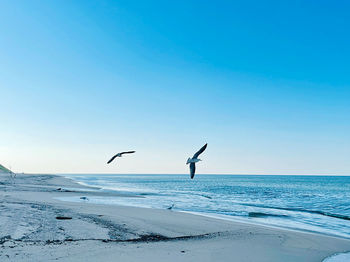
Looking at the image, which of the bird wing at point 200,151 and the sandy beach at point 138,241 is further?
the bird wing at point 200,151

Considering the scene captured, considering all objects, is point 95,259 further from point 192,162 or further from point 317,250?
point 317,250

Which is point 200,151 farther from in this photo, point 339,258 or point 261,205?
point 261,205

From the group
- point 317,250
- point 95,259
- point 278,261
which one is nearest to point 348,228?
point 317,250

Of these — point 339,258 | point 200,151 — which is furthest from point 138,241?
point 339,258

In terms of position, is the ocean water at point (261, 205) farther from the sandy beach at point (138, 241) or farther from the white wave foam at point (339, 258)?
the sandy beach at point (138, 241)

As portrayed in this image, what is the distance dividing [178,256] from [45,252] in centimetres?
320

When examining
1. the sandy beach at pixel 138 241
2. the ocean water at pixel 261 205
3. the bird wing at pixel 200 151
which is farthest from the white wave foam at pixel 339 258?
the bird wing at pixel 200 151

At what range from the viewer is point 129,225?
10781 mm

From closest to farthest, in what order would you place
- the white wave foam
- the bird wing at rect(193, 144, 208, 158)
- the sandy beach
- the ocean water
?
the sandy beach → the white wave foam → the bird wing at rect(193, 144, 208, 158) → the ocean water

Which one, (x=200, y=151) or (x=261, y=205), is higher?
(x=200, y=151)

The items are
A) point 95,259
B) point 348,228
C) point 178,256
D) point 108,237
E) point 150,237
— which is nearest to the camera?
point 95,259

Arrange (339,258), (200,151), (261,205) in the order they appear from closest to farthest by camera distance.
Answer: (339,258)
(200,151)
(261,205)

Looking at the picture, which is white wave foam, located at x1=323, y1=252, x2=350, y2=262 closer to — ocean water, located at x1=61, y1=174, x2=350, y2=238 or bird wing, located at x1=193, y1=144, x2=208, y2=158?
ocean water, located at x1=61, y1=174, x2=350, y2=238

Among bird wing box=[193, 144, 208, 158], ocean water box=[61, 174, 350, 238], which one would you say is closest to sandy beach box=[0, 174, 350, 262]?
bird wing box=[193, 144, 208, 158]
